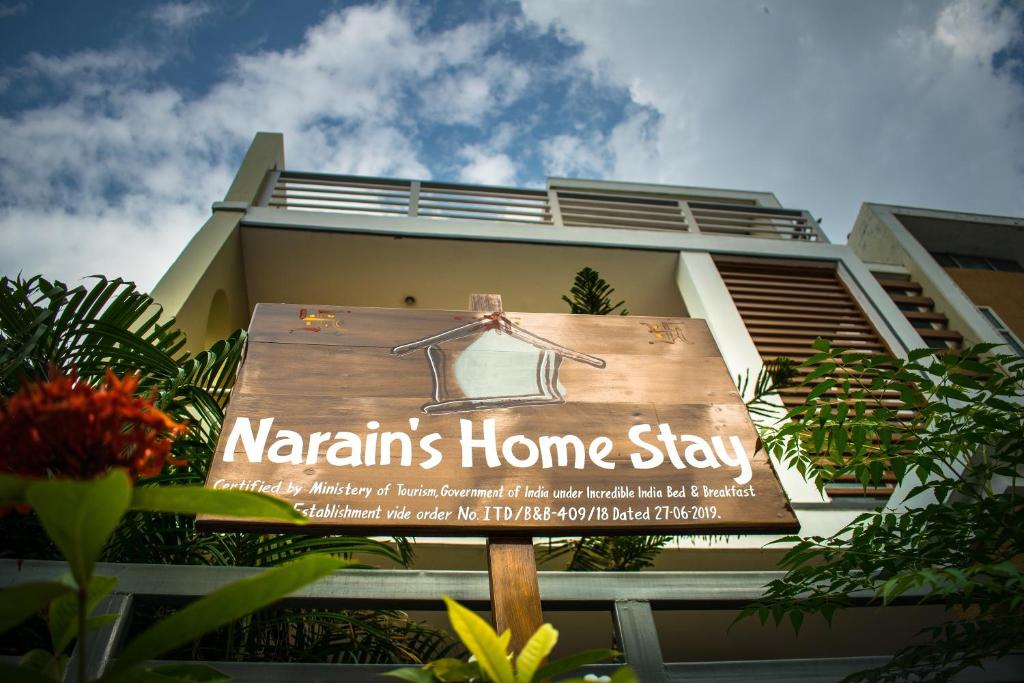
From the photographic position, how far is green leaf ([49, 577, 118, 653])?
2.62ft

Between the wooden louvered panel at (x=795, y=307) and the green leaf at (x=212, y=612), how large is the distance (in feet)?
13.4

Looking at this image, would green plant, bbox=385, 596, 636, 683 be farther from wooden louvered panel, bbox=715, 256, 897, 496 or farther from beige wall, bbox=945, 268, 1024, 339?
beige wall, bbox=945, 268, 1024, 339

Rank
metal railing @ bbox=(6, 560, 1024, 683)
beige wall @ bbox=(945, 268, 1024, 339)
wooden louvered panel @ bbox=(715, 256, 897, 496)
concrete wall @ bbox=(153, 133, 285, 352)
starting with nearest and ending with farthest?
metal railing @ bbox=(6, 560, 1024, 683) → concrete wall @ bbox=(153, 133, 285, 352) → wooden louvered panel @ bbox=(715, 256, 897, 496) → beige wall @ bbox=(945, 268, 1024, 339)

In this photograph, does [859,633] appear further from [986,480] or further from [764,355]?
[986,480]

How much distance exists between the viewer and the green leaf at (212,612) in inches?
27.0

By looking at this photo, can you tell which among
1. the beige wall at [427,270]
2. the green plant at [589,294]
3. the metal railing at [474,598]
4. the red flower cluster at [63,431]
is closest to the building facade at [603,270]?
the beige wall at [427,270]

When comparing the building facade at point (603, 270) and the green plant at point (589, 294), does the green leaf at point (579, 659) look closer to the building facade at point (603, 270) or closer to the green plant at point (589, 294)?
the green plant at point (589, 294)

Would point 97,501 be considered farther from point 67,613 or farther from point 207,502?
point 67,613

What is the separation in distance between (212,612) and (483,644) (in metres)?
0.36

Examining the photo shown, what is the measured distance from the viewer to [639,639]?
173 centimetres

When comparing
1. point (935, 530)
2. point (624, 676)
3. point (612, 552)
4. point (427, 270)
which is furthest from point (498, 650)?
point (427, 270)

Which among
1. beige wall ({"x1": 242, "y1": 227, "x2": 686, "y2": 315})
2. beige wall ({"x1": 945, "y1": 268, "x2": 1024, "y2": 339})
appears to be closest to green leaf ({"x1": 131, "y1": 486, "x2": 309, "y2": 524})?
beige wall ({"x1": 242, "y1": 227, "x2": 686, "y2": 315})

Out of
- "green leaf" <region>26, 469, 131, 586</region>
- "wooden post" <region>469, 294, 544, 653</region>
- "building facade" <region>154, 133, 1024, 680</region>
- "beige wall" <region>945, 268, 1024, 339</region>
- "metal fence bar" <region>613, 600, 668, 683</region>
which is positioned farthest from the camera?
"beige wall" <region>945, 268, 1024, 339</region>

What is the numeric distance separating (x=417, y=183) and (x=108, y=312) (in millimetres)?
4182
